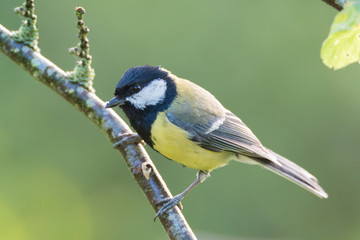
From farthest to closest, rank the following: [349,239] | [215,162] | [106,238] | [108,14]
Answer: [108,14], [349,239], [106,238], [215,162]

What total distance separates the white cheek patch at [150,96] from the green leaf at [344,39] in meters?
1.53

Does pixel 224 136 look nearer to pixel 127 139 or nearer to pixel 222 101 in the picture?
pixel 127 139

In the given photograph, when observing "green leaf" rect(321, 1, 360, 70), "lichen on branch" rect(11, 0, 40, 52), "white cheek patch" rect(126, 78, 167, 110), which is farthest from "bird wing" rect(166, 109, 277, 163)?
"green leaf" rect(321, 1, 360, 70)

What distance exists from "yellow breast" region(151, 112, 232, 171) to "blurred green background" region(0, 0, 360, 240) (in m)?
1.73

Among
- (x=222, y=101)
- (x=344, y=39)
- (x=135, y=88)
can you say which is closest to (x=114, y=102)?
(x=135, y=88)

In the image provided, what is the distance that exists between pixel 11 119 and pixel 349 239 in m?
3.38

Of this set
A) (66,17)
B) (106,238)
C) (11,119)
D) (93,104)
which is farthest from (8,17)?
(93,104)

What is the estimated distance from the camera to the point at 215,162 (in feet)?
8.72

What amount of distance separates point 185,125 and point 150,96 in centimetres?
24

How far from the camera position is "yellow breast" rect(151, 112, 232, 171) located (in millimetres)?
2453

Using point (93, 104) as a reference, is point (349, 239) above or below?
below

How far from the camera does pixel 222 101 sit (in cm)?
459

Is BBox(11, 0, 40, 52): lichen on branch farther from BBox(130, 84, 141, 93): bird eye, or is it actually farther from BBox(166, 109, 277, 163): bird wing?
BBox(166, 109, 277, 163): bird wing

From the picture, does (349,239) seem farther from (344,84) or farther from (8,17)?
(8,17)
